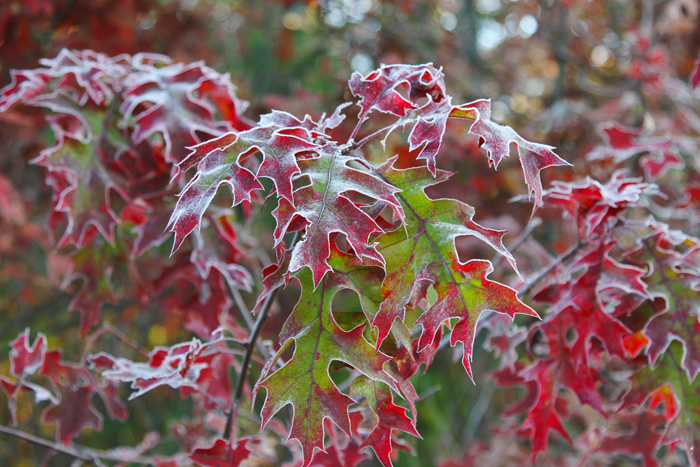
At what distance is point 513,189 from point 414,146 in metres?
2.35

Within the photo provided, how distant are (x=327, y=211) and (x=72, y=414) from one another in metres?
1.09

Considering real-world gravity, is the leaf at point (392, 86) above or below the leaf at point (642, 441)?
above

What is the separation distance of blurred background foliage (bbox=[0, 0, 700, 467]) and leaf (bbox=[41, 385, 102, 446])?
0.99ft

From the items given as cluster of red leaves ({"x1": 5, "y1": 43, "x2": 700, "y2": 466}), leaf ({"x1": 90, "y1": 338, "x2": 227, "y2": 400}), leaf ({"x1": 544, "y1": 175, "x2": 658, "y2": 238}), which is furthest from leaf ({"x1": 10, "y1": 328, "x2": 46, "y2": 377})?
leaf ({"x1": 544, "y1": 175, "x2": 658, "y2": 238})

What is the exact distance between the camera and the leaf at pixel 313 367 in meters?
0.87

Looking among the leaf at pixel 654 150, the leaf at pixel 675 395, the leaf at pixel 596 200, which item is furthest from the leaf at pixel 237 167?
the leaf at pixel 654 150

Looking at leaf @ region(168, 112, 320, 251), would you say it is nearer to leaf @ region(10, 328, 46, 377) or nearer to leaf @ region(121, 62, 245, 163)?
leaf @ region(121, 62, 245, 163)

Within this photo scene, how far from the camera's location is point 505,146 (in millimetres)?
834

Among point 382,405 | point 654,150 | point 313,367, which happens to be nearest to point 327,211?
point 313,367

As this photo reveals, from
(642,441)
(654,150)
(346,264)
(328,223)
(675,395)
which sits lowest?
(642,441)

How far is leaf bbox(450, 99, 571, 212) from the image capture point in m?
0.84

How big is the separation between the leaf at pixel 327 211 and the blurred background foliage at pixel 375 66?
3.87 feet

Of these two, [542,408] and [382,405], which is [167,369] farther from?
[542,408]

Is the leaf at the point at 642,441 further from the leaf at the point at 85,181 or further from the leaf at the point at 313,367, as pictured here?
the leaf at the point at 85,181
